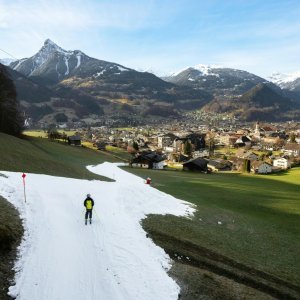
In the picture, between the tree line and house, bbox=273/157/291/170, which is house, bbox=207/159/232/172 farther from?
the tree line

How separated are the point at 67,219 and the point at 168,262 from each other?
8079 millimetres

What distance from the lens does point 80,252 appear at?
63.6ft

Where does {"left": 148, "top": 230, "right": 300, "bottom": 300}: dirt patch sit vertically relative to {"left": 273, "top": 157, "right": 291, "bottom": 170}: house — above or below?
above

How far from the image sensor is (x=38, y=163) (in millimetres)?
50188

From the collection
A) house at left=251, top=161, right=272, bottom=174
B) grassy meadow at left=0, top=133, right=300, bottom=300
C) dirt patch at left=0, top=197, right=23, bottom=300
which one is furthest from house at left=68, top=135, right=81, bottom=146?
dirt patch at left=0, top=197, right=23, bottom=300

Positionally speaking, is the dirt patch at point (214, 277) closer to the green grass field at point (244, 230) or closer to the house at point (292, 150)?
the green grass field at point (244, 230)

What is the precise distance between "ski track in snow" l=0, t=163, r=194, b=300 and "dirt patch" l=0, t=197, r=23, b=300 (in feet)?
1.20

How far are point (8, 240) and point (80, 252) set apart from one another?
12.7 ft

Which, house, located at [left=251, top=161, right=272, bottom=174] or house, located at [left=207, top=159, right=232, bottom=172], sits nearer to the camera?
house, located at [left=251, top=161, right=272, bottom=174]

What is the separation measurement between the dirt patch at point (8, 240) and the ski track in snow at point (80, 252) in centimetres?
36

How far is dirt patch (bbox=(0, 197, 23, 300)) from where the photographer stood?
15.5 meters

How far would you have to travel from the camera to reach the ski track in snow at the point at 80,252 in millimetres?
15930

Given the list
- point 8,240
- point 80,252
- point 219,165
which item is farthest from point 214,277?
point 219,165

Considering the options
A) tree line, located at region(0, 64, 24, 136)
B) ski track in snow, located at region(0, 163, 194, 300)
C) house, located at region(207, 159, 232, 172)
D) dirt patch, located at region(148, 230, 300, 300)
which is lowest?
house, located at region(207, 159, 232, 172)
